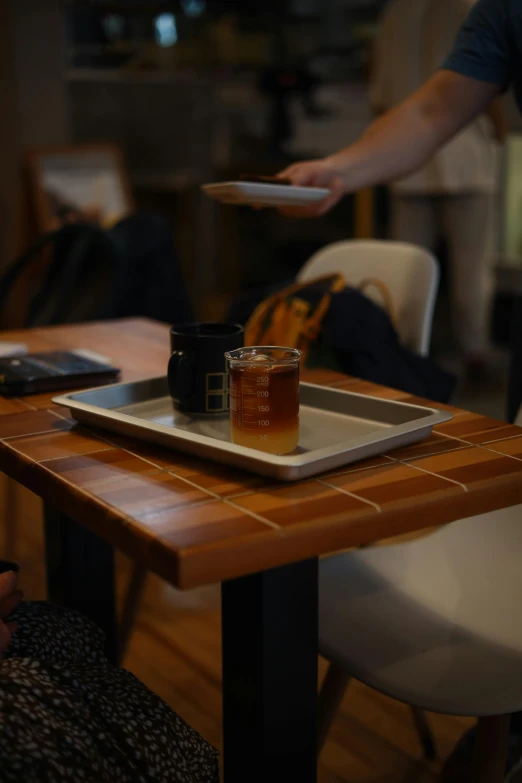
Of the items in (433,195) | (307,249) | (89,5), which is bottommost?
(307,249)

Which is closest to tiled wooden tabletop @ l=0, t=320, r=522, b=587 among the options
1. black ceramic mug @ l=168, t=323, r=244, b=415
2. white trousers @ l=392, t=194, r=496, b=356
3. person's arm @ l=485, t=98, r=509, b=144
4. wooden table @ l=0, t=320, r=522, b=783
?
wooden table @ l=0, t=320, r=522, b=783

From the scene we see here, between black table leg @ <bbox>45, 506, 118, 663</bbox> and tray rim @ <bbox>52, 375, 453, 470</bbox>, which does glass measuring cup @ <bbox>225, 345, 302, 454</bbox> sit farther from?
black table leg @ <bbox>45, 506, 118, 663</bbox>

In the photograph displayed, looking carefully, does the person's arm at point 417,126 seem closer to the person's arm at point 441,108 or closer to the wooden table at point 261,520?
the person's arm at point 441,108

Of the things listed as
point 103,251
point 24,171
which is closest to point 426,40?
point 103,251

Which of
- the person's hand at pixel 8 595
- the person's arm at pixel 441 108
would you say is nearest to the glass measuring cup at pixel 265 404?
the person's hand at pixel 8 595

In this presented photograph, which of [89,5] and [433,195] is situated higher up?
[89,5]

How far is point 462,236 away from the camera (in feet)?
12.5

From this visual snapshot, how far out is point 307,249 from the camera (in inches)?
214

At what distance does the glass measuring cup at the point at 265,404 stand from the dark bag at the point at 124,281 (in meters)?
1.69

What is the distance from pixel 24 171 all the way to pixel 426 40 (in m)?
2.30

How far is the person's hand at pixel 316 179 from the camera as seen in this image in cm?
145

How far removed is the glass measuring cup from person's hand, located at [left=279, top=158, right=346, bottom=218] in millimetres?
606

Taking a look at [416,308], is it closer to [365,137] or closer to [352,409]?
[365,137]

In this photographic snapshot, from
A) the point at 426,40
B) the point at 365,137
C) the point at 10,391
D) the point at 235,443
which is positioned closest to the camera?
the point at 235,443
